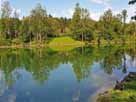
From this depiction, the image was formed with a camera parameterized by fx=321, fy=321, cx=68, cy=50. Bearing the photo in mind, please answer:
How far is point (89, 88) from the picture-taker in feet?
130

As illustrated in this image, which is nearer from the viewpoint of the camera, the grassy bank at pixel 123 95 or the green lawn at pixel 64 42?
the grassy bank at pixel 123 95

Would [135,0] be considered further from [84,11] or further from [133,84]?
[84,11]

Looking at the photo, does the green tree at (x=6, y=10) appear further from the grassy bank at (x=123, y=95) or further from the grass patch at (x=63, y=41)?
the grassy bank at (x=123, y=95)

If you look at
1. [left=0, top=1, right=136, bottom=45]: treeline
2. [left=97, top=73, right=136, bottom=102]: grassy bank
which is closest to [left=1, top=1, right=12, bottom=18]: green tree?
[left=0, top=1, right=136, bottom=45]: treeline

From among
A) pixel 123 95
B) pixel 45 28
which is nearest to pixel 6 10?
pixel 45 28

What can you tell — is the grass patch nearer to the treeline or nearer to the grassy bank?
the treeline

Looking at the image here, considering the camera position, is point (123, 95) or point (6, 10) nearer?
point (123, 95)

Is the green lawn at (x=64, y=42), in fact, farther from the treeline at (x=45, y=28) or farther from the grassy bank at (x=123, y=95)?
the grassy bank at (x=123, y=95)

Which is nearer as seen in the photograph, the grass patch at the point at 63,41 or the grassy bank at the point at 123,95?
the grassy bank at the point at 123,95

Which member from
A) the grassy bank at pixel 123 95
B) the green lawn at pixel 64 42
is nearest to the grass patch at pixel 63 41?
the green lawn at pixel 64 42

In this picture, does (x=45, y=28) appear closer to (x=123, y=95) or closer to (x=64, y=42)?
(x=64, y=42)

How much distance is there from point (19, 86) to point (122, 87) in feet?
Result: 52.9

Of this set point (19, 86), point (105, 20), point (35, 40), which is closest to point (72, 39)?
point (35, 40)

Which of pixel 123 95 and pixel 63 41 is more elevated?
pixel 63 41
